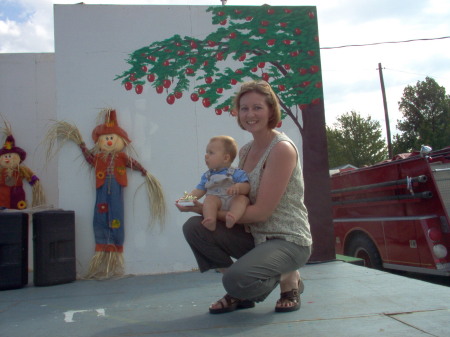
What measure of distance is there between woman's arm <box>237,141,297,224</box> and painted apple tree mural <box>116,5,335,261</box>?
275cm

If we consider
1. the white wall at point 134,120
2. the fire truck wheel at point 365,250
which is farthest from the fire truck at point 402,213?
the white wall at point 134,120

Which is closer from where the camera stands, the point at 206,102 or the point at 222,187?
the point at 222,187

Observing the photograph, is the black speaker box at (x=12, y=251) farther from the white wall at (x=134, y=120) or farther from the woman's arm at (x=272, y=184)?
the woman's arm at (x=272, y=184)

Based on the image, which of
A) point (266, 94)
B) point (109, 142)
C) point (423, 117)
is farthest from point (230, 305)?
point (423, 117)

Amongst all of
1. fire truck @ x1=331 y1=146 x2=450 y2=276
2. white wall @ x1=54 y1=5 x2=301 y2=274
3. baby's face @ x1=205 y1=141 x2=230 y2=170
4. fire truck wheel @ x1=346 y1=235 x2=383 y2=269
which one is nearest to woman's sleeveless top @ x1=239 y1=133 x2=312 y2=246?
baby's face @ x1=205 y1=141 x2=230 y2=170

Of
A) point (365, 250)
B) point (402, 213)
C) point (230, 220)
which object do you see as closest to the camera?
point (230, 220)

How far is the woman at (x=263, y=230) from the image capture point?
2752mm

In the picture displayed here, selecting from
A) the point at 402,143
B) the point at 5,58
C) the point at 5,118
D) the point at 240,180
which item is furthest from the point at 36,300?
the point at 402,143

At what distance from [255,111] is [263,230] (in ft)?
2.46

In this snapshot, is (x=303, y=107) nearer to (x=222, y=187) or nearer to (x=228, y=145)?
(x=228, y=145)

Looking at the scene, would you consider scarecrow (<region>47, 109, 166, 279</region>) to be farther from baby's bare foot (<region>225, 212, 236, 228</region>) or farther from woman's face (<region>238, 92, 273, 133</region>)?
baby's bare foot (<region>225, 212, 236, 228</region>)

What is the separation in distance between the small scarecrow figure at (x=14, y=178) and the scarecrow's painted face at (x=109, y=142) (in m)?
1.27

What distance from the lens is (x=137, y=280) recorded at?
493cm

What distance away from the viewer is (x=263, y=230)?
2.95 m
